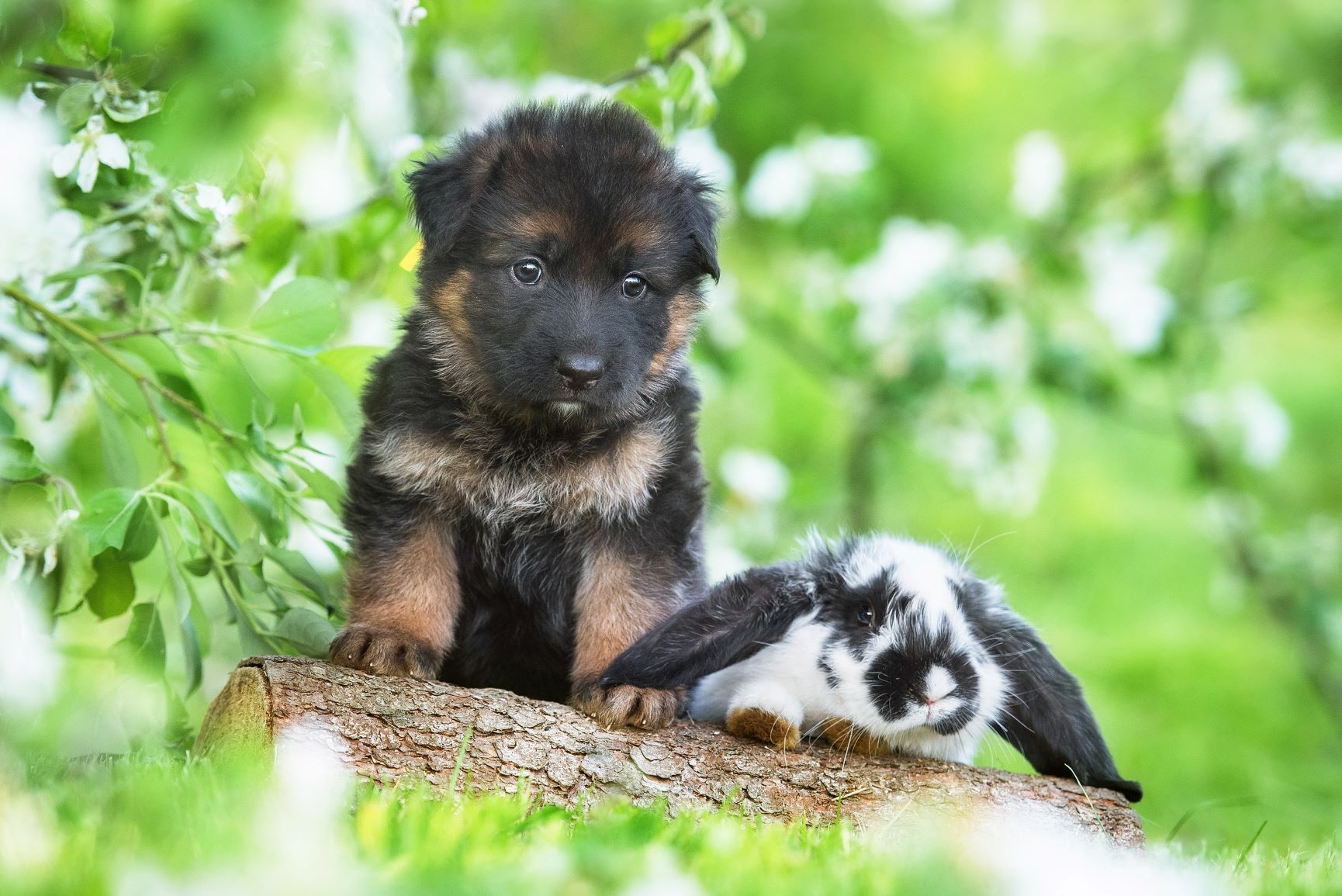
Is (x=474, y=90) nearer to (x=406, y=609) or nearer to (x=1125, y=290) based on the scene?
(x=1125, y=290)

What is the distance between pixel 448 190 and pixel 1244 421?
4353mm

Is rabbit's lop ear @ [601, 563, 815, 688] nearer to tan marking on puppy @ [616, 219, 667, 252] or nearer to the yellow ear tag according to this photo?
tan marking on puppy @ [616, 219, 667, 252]

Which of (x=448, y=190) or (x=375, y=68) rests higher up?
(x=375, y=68)

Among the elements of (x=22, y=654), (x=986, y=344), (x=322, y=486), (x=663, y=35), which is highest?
(x=986, y=344)

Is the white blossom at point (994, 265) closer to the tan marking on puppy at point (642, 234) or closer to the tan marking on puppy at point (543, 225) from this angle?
the tan marking on puppy at point (642, 234)

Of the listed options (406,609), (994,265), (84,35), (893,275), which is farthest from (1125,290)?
(84,35)

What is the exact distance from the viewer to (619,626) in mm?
3418

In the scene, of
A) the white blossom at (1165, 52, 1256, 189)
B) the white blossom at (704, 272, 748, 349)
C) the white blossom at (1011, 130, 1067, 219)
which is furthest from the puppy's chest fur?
the white blossom at (1165, 52, 1256, 189)

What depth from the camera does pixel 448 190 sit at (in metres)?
3.50

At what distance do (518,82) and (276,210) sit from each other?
1876 mm

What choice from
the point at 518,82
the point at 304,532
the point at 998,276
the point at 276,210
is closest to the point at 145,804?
the point at 276,210

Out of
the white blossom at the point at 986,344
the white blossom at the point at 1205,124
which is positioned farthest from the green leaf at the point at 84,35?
the white blossom at the point at 1205,124

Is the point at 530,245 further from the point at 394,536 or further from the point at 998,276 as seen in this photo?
the point at 998,276

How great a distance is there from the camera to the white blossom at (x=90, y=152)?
3.46m
